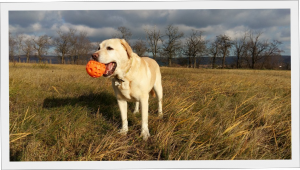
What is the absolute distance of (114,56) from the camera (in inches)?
92.4

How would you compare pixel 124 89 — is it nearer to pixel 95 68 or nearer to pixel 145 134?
pixel 95 68

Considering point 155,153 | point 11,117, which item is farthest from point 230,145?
point 11,117

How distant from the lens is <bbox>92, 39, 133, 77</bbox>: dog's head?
7.57ft

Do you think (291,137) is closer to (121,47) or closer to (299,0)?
(299,0)

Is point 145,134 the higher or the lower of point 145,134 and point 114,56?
the lower

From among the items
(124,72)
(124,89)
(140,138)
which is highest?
(124,72)

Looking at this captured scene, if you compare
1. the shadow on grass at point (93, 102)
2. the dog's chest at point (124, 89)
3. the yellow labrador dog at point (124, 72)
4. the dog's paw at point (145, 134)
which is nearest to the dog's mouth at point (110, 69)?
the yellow labrador dog at point (124, 72)

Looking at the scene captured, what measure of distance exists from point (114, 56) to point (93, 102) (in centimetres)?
201

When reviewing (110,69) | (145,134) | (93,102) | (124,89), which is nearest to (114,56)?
(110,69)

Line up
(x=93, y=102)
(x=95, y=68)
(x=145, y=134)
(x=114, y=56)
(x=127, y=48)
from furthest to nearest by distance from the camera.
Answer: (x=93, y=102) → (x=145, y=134) → (x=127, y=48) → (x=114, y=56) → (x=95, y=68)

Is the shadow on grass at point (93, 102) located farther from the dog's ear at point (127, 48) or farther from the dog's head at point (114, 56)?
the dog's ear at point (127, 48)

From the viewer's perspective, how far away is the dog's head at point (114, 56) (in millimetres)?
2307

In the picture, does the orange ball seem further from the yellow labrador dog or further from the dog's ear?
the dog's ear

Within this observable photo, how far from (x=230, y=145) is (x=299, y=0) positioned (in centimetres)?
233
